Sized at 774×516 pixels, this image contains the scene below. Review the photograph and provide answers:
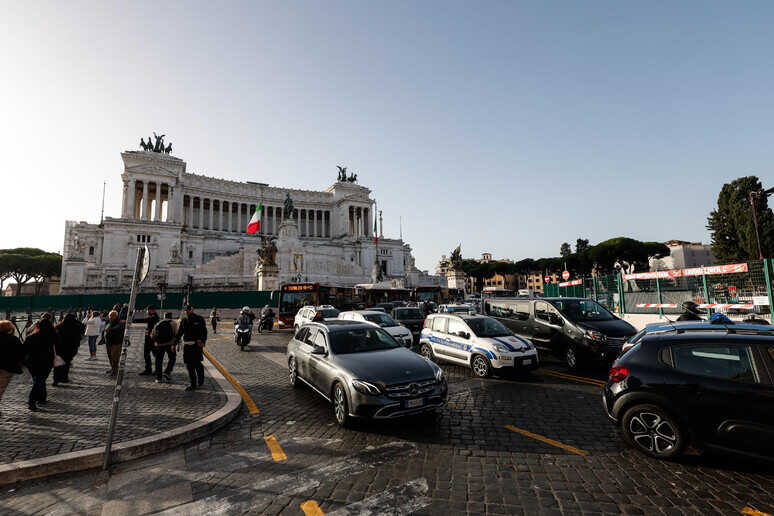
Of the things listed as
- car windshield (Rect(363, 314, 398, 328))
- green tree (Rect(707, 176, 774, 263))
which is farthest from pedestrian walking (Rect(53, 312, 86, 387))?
green tree (Rect(707, 176, 774, 263))

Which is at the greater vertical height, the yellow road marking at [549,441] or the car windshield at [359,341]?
the car windshield at [359,341]

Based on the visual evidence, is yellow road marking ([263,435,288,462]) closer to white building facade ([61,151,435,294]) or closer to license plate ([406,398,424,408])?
license plate ([406,398,424,408])

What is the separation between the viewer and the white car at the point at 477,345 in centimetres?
903

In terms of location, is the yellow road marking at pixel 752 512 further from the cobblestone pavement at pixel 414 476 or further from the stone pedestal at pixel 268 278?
the stone pedestal at pixel 268 278

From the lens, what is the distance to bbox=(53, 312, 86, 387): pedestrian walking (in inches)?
347

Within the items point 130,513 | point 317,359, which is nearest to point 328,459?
point 130,513

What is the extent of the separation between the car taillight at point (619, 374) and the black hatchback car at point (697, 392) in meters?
0.01

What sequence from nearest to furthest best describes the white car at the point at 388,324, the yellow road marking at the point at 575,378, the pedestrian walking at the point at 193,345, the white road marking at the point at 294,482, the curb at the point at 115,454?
the white road marking at the point at 294,482 → the curb at the point at 115,454 → the pedestrian walking at the point at 193,345 → the yellow road marking at the point at 575,378 → the white car at the point at 388,324

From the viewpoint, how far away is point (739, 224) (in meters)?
37.6

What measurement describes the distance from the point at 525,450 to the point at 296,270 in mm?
50246

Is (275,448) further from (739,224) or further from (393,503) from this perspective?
(739,224)

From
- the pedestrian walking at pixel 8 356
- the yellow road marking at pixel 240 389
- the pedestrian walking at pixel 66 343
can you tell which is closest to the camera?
the pedestrian walking at pixel 8 356

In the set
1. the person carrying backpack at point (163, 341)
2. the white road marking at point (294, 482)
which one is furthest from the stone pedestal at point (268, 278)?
the white road marking at point (294, 482)

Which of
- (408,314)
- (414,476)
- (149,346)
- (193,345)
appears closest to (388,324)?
(408,314)
